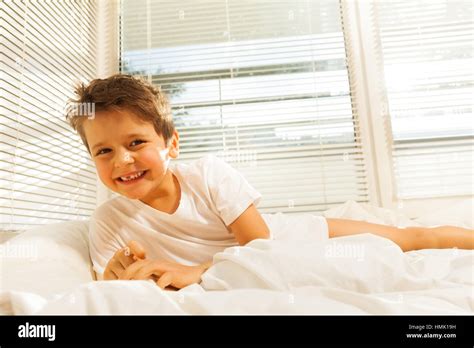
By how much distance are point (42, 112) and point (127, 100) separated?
0.96 metres

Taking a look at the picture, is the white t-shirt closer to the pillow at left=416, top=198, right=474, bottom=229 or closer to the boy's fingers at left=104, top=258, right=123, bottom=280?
the boy's fingers at left=104, top=258, right=123, bottom=280

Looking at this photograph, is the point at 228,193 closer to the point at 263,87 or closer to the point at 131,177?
the point at 131,177

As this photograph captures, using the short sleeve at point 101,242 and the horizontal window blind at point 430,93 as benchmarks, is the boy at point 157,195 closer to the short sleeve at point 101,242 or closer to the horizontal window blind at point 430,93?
the short sleeve at point 101,242

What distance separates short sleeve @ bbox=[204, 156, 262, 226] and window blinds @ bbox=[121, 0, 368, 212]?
98cm

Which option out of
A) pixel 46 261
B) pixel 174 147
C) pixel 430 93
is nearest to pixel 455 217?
pixel 430 93

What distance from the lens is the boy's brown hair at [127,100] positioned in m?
0.99

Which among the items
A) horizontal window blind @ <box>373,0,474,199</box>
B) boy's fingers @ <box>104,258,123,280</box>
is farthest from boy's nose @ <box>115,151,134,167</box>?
horizontal window blind @ <box>373,0,474,199</box>

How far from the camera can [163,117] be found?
1087 mm

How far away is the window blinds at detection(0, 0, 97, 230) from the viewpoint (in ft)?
4.66

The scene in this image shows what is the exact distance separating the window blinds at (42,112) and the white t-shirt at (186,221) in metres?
0.52
